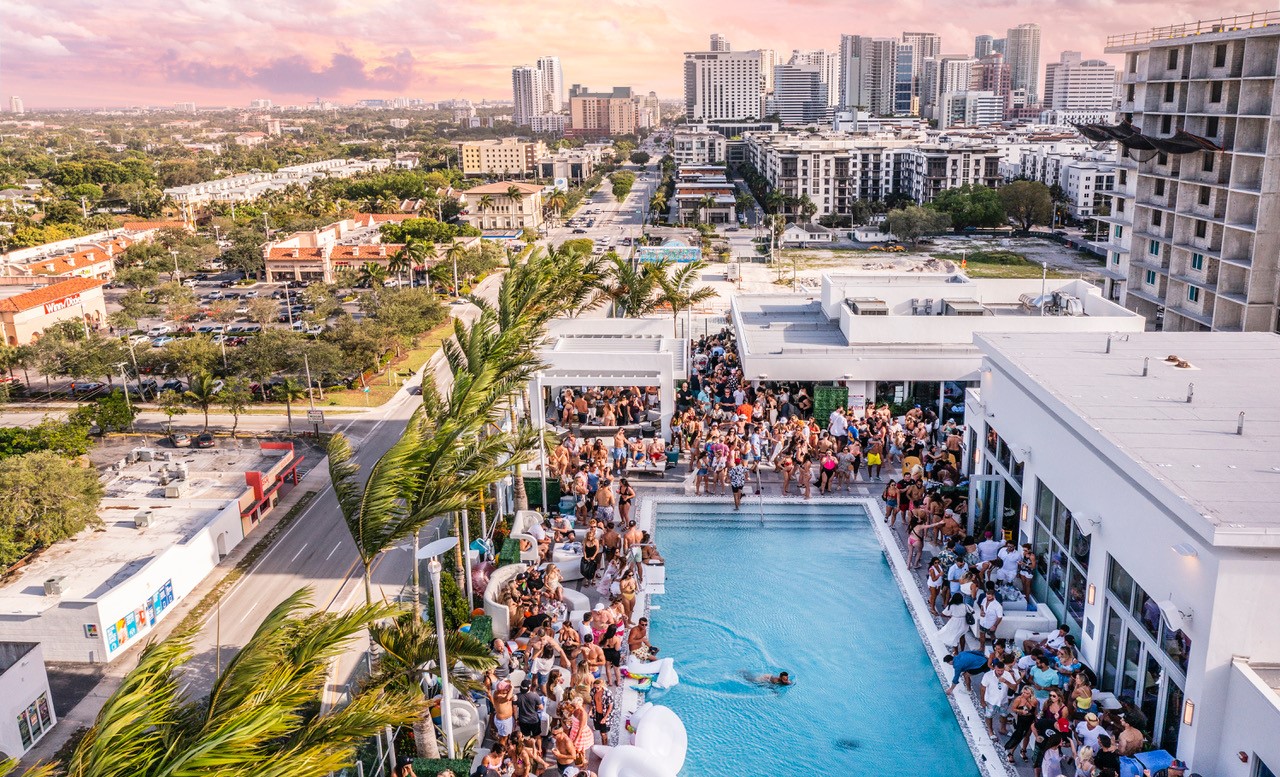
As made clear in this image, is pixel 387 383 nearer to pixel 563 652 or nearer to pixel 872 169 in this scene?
pixel 563 652

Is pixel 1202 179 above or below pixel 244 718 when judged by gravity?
above

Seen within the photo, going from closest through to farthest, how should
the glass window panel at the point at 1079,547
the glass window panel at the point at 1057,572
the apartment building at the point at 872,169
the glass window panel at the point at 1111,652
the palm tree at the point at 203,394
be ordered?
the glass window panel at the point at 1111,652 → the glass window panel at the point at 1079,547 → the glass window panel at the point at 1057,572 → the palm tree at the point at 203,394 → the apartment building at the point at 872,169

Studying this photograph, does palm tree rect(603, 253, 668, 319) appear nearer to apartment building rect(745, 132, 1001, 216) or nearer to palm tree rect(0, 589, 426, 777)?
palm tree rect(0, 589, 426, 777)

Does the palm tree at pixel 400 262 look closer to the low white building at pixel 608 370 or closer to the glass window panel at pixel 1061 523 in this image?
the low white building at pixel 608 370

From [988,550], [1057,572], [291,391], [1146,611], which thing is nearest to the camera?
[1146,611]

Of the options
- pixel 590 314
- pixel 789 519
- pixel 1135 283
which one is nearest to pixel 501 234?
pixel 590 314

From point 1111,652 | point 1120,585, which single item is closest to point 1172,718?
point 1111,652

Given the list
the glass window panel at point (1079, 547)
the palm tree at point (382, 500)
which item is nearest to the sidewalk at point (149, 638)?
the palm tree at point (382, 500)

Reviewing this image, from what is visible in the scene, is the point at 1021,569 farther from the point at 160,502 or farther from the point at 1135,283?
the point at 1135,283
